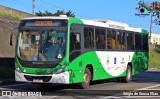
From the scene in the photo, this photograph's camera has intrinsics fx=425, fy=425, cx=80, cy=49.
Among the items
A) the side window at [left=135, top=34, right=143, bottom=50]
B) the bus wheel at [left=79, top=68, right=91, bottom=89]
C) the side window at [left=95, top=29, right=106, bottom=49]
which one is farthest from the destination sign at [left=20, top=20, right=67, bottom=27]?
the side window at [left=135, top=34, right=143, bottom=50]

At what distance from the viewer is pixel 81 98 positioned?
1470cm

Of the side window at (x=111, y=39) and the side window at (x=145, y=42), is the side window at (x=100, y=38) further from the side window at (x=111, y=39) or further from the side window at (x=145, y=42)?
the side window at (x=145, y=42)

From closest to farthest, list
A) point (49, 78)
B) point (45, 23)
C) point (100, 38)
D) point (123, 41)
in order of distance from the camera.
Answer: point (49, 78), point (45, 23), point (100, 38), point (123, 41)

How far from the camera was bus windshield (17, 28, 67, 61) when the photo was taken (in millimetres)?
16531

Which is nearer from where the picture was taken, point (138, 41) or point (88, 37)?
point (88, 37)

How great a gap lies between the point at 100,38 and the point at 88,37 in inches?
55.4

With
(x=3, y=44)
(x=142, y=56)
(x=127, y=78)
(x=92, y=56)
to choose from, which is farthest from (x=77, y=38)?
(x=3, y=44)

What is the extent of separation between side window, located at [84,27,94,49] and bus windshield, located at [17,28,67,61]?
1.66 meters

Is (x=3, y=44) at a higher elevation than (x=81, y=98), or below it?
higher

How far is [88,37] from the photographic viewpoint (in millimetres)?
18359

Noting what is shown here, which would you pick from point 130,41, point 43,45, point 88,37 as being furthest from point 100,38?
point 130,41

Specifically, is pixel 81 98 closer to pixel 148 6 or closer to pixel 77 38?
pixel 77 38

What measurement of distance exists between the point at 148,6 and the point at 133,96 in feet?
31.8

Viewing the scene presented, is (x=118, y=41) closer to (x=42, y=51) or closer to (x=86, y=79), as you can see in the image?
(x=86, y=79)
